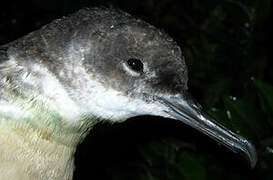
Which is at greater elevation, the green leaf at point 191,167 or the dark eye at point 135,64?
the dark eye at point 135,64

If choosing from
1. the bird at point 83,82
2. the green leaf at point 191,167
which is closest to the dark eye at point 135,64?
the bird at point 83,82

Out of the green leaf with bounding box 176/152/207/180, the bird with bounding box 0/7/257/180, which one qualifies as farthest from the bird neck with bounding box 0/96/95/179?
the green leaf with bounding box 176/152/207/180

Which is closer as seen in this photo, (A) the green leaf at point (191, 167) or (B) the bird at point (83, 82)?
(B) the bird at point (83, 82)

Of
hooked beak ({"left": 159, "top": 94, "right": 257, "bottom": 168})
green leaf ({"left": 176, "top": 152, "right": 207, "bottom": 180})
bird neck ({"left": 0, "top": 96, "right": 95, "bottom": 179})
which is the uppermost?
hooked beak ({"left": 159, "top": 94, "right": 257, "bottom": 168})

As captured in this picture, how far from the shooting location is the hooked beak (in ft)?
6.37

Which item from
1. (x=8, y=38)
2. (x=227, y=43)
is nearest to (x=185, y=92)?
(x=227, y=43)

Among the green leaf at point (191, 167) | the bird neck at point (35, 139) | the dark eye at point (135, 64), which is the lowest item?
the green leaf at point (191, 167)

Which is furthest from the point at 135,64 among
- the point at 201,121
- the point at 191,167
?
the point at 191,167

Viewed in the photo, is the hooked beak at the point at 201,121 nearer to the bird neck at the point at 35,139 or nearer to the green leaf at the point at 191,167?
the bird neck at the point at 35,139

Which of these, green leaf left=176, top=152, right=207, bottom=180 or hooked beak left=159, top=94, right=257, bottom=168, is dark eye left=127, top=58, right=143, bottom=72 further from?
green leaf left=176, top=152, right=207, bottom=180

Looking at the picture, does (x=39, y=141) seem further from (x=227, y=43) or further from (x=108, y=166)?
(x=227, y=43)

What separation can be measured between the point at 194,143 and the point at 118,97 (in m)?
1.22

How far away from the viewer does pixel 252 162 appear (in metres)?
1.99

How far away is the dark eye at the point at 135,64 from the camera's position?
185 centimetres
